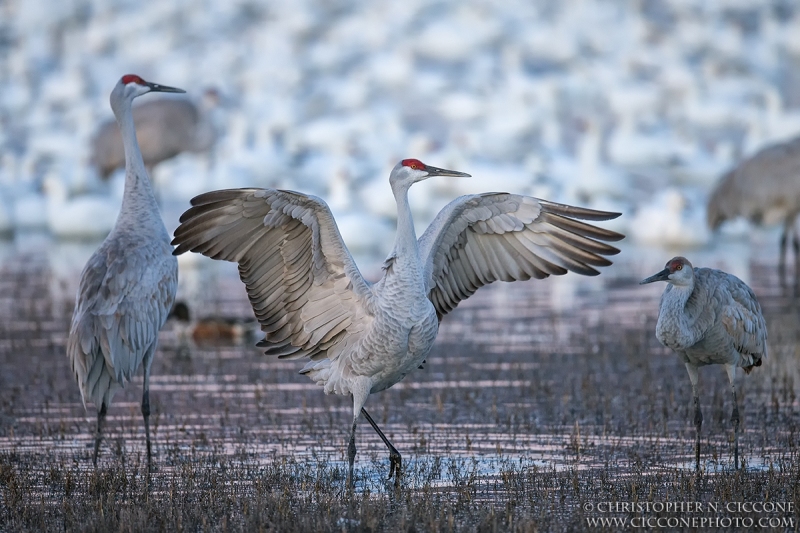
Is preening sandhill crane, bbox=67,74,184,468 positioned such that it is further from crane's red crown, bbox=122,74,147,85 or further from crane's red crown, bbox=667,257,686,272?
crane's red crown, bbox=667,257,686,272

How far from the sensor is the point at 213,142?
2294 centimetres

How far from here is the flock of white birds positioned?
2494 cm

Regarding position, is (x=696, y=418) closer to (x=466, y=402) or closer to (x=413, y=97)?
A: (x=466, y=402)

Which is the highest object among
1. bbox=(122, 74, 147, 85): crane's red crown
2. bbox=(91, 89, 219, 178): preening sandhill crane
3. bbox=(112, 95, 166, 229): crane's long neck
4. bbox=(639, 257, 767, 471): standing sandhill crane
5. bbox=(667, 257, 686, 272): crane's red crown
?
bbox=(91, 89, 219, 178): preening sandhill crane

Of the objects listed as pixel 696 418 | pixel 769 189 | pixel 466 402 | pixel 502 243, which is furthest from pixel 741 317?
pixel 769 189

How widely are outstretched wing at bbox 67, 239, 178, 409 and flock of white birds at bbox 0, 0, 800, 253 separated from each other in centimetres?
1182

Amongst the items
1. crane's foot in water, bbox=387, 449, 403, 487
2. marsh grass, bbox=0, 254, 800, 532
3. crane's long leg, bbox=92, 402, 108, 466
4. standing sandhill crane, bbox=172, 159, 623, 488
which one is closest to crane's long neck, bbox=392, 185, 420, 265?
standing sandhill crane, bbox=172, 159, 623, 488

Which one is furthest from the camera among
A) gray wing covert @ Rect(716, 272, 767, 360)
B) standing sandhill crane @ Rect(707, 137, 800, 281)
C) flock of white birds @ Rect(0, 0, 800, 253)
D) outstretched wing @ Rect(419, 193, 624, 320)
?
flock of white birds @ Rect(0, 0, 800, 253)

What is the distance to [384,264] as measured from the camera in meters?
7.32

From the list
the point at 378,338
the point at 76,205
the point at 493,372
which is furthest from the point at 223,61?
the point at 378,338

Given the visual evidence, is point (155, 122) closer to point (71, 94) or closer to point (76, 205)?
point (76, 205)

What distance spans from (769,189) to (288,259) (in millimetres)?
11088

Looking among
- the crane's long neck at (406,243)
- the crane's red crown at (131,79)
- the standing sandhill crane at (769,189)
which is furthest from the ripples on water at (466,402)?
the standing sandhill crane at (769,189)

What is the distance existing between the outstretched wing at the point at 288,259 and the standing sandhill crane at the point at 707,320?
1.85 metres
